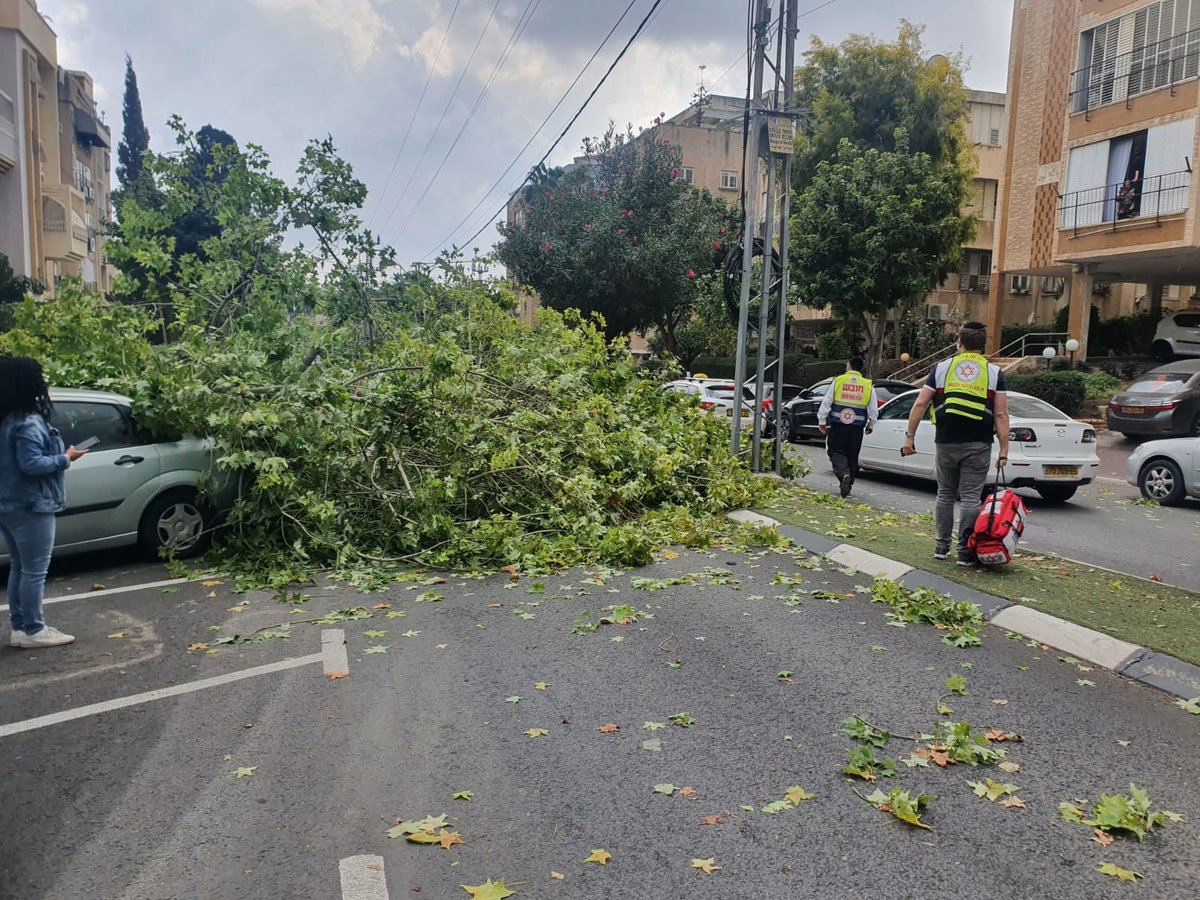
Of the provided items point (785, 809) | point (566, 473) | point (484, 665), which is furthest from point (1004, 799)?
point (566, 473)

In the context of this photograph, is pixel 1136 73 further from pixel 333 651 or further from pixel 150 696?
pixel 150 696

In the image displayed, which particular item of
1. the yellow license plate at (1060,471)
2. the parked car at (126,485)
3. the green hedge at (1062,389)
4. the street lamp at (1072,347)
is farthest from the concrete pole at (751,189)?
the street lamp at (1072,347)

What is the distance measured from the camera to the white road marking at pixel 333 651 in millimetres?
5320

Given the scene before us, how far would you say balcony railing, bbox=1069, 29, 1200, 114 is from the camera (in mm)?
21500

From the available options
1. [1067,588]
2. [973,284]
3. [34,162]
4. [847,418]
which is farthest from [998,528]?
[973,284]

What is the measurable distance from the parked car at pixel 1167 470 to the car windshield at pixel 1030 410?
1.25 meters

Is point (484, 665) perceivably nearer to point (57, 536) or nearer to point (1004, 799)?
point (1004, 799)

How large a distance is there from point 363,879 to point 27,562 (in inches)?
150

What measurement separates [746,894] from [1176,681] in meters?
3.10

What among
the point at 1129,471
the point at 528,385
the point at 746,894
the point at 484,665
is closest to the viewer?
the point at 746,894

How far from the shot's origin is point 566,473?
9219mm

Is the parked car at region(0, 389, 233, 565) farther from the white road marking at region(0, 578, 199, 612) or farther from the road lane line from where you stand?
the road lane line

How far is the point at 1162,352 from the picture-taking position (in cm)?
2358

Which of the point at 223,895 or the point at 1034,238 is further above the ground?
the point at 1034,238
